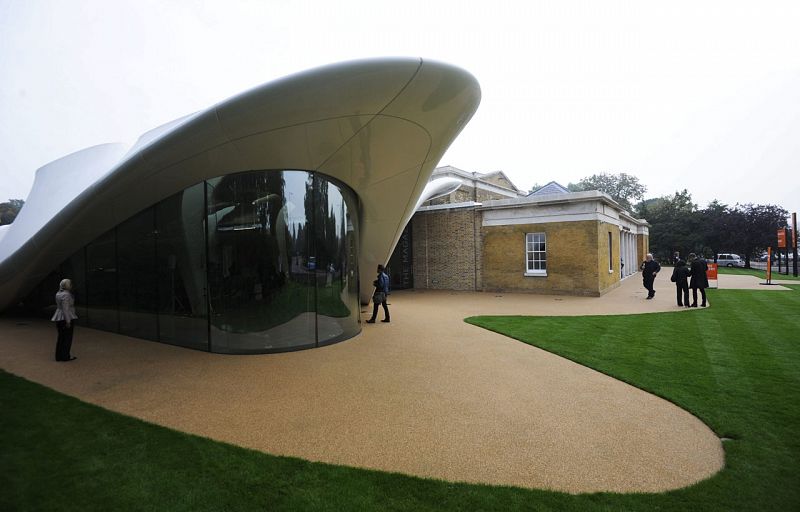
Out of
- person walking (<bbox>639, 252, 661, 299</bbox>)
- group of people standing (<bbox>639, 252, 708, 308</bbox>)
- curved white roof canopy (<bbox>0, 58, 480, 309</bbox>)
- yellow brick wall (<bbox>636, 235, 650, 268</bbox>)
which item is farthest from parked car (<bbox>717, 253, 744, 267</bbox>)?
curved white roof canopy (<bbox>0, 58, 480, 309</bbox>)

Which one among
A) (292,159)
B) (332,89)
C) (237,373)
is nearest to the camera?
(332,89)

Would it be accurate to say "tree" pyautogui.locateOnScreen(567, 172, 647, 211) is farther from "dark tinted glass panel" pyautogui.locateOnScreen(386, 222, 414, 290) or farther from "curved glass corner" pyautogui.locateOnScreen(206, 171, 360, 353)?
"curved glass corner" pyautogui.locateOnScreen(206, 171, 360, 353)

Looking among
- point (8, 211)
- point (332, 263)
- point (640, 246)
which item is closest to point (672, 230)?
point (640, 246)

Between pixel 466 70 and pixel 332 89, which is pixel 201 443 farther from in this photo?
pixel 466 70

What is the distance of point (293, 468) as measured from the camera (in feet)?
12.6

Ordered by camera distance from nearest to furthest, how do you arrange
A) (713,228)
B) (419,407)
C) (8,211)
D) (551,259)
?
(419,407) → (551,259) → (713,228) → (8,211)

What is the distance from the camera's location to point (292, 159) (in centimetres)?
826

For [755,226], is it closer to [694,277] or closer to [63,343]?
[694,277]

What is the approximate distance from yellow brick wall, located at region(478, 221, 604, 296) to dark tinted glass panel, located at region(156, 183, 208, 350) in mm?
14086

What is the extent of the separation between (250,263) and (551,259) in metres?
13.9

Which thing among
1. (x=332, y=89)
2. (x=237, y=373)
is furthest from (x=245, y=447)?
(x=332, y=89)

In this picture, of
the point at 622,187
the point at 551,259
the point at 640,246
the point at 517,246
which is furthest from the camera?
the point at 622,187

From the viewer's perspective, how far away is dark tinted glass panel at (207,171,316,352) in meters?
8.25

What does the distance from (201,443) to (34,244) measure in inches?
403
